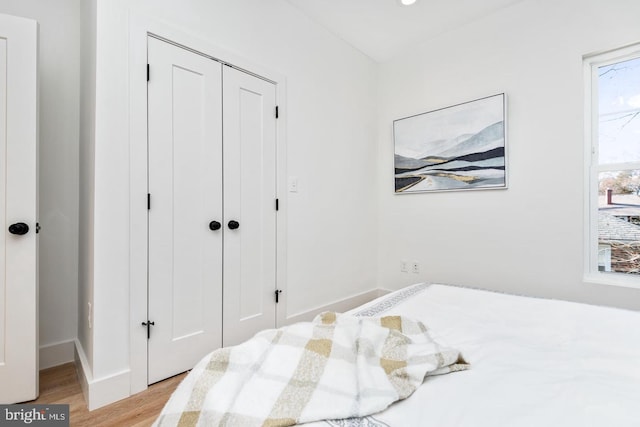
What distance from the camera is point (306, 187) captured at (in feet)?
8.23

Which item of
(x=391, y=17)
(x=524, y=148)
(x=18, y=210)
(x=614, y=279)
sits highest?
(x=391, y=17)

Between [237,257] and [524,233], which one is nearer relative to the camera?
[237,257]

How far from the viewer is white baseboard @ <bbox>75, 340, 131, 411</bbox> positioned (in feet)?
4.76

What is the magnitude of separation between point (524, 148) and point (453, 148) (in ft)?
1.70

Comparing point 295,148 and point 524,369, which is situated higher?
point 295,148

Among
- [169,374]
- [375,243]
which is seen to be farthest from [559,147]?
[169,374]

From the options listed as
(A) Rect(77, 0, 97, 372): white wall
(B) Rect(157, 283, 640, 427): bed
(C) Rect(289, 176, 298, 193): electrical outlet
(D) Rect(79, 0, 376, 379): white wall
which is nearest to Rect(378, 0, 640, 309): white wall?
(D) Rect(79, 0, 376, 379): white wall

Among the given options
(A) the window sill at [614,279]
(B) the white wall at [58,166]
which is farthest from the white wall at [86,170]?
(A) the window sill at [614,279]

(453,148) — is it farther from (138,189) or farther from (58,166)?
(58,166)

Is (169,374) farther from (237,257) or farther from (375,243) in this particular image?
(375,243)

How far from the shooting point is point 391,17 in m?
2.49

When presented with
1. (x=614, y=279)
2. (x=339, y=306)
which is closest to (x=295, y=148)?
(x=339, y=306)

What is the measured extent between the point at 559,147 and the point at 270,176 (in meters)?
2.11

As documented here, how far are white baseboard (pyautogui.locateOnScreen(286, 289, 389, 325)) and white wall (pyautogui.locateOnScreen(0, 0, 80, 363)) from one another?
150 centimetres
